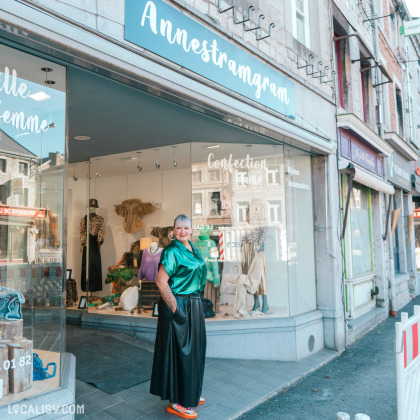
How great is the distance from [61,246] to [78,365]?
228 centimetres

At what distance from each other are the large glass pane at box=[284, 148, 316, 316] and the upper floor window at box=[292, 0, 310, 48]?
194cm

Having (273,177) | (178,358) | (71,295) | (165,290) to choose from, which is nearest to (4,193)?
(165,290)

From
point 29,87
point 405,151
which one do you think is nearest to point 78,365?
point 29,87

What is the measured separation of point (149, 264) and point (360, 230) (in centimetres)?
472

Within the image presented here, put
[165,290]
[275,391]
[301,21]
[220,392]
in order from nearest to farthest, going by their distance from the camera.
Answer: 1. [165,290]
2. [220,392]
3. [275,391]
4. [301,21]

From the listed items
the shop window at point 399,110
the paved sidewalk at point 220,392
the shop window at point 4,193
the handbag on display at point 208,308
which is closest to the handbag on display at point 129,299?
the paved sidewalk at point 220,392

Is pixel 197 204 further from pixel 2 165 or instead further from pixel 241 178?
pixel 2 165

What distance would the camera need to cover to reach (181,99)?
4.12 m

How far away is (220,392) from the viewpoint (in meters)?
4.53

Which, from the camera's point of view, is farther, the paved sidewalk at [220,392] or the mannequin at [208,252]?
the mannequin at [208,252]

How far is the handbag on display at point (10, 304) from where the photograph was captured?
3095mm

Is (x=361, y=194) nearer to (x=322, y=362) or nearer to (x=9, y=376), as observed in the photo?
(x=322, y=362)

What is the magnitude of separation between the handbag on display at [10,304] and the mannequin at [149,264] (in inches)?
157

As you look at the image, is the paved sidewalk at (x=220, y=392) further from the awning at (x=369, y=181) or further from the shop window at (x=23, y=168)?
the awning at (x=369, y=181)
